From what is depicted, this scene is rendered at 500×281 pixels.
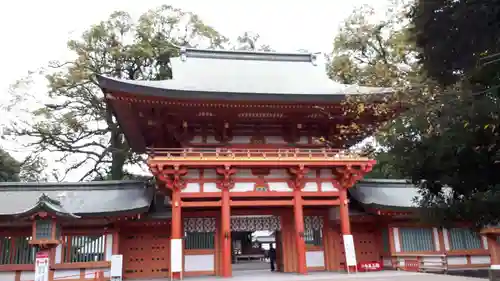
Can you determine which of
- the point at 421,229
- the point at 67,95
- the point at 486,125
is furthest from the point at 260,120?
the point at 67,95

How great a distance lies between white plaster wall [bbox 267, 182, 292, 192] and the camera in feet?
47.0

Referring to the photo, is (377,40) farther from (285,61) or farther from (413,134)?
(413,134)

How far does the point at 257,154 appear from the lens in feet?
48.0

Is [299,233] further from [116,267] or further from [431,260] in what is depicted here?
[116,267]

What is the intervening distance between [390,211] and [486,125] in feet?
34.1

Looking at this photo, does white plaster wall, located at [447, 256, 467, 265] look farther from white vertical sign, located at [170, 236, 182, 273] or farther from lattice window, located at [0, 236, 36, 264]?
lattice window, located at [0, 236, 36, 264]

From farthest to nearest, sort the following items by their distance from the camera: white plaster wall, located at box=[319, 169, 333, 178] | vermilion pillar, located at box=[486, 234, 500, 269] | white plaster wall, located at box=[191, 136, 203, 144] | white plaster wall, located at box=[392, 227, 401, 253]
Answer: white plaster wall, located at box=[392, 227, 401, 253]
white plaster wall, located at box=[191, 136, 203, 144]
white plaster wall, located at box=[319, 169, 333, 178]
vermilion pillar, located at box=[486, 234, 500, 269]

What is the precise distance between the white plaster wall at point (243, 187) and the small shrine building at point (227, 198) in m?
0.03

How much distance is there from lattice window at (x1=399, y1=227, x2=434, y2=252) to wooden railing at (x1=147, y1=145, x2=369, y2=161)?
12.6ft

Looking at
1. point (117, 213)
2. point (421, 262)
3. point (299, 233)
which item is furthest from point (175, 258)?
point (421, 262)

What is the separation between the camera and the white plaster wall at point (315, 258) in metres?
15.0

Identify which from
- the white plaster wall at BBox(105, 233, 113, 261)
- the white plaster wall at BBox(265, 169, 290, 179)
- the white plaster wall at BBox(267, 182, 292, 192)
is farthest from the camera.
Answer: the white plaster wall at BBox(265, 169, 290, 179)

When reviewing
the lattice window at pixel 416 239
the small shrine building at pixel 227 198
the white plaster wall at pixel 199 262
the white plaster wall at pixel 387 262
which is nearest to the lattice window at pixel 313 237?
the small shrine building at pixel 227 198

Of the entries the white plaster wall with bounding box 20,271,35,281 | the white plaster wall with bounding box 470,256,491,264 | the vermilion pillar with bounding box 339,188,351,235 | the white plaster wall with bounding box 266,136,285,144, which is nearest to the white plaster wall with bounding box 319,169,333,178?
the vermilion pillar with bounding box 339,188,351,235
